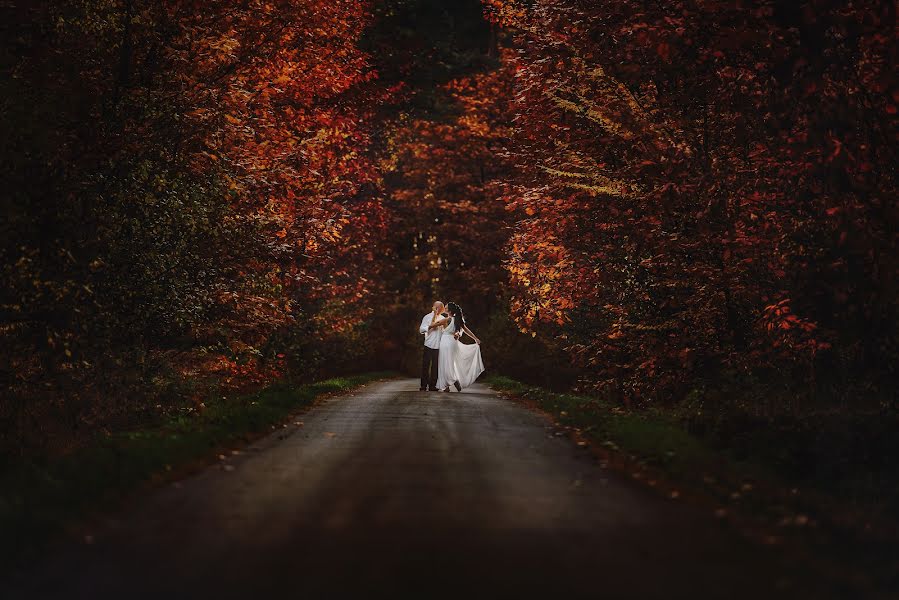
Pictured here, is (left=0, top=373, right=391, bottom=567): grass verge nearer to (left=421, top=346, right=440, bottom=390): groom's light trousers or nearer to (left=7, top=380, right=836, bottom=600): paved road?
(left=7, top=380, right=836, bottom=600): paved road

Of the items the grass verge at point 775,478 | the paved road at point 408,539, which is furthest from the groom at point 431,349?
the paved road at point 408,539

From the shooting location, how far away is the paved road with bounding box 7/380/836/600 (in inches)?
235

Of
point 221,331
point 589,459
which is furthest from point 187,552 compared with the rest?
point 221,331

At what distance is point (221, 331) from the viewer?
18500 millimetres

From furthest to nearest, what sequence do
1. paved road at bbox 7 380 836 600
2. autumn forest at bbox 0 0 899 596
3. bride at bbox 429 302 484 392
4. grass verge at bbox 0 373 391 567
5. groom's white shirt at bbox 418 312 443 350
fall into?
bride at bbox 429 302 484 392, groom's white shirt at bbox 418 312 443 350, autumn forest at bbox 0 0 899 596, grass verge at bbox 0 373 391 567, paved road at bbox 7 380 836 600

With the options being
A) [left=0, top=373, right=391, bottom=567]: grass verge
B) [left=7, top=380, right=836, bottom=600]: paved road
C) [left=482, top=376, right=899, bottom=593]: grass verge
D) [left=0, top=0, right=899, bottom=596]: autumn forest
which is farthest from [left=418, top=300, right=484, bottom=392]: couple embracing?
[left=7, top=380, right=836, bottom=600]: paved road

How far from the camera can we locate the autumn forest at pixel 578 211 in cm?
1337

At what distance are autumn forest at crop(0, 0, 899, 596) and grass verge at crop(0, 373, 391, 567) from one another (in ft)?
6.54

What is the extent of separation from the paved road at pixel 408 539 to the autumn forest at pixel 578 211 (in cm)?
313

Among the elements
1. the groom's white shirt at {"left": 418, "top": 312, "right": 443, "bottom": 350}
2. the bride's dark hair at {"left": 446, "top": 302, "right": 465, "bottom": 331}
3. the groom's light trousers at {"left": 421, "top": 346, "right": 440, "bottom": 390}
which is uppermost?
the bride's dark hair at {"left": 446, "top": 302, "right": 465, "bottom": 331}

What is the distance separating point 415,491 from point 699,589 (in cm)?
361

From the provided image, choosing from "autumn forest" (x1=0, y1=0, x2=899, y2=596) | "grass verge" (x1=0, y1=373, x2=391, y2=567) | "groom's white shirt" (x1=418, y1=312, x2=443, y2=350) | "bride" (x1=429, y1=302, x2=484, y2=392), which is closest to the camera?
"grass verge" (x1=0, y1=373, x2=391, y2=567)

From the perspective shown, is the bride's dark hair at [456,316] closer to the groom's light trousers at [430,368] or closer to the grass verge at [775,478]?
the groom's light trousers at [430,368]

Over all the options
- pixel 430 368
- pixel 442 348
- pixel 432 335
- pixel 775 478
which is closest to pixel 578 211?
pixel 432 335
